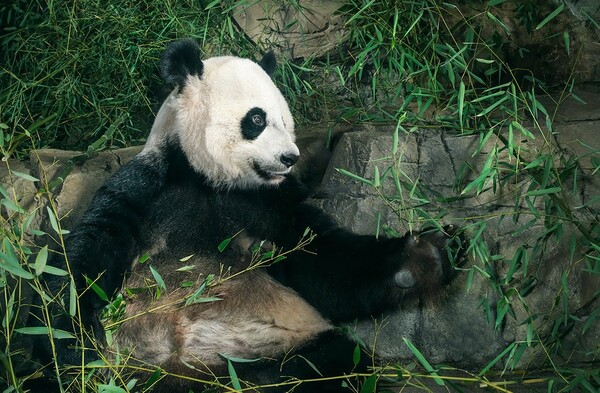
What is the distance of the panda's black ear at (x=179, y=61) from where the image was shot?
328cm

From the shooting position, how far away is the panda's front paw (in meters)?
3.32

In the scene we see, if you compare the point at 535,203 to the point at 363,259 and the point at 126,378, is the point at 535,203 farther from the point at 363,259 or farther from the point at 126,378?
the point at 126,378

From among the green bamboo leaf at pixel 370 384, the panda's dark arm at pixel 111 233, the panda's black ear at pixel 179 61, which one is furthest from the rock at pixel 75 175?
the green bamboo leaf at pixel 370 384

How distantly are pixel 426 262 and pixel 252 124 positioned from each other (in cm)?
93

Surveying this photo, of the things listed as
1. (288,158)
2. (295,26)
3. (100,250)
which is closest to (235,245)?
(288,158)

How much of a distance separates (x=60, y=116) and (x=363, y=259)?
6.74 ft

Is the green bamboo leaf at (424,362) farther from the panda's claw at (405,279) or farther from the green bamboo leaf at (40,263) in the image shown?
the green bamboo leaf at (40,263)

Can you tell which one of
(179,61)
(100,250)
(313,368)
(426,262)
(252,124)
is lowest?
(313,368)

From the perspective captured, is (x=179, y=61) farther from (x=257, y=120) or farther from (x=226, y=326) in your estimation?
(x=226, y=326)

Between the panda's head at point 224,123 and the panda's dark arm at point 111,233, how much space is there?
0.57 feet

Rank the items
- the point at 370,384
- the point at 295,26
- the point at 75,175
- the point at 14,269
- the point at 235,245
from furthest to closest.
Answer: the point at 295,26
the point at 75,175
the point at 235,245
the point at 370,384
the point at 14,269

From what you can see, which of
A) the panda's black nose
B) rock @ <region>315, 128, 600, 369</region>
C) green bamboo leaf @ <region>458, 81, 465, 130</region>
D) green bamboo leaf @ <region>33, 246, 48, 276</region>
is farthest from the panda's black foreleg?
green bamboo leaf @ <region>458, 81, 465, 130</region>

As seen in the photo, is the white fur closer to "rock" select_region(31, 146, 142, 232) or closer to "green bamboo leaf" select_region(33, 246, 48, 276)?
"rock" select_region(31, 146, 142, 232)

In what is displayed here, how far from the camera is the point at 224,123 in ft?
10.7
